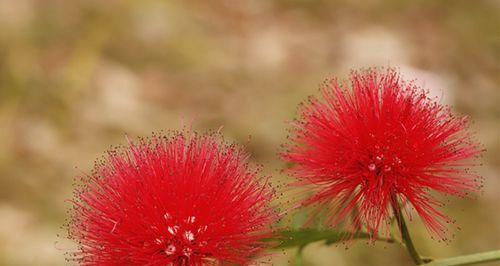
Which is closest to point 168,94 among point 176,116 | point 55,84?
point 176,116

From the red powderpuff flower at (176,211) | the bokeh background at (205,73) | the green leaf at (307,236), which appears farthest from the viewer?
the bokeh background at (205,73)

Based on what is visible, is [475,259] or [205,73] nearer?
[475,259]

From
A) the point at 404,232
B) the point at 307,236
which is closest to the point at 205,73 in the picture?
the point at 307,236

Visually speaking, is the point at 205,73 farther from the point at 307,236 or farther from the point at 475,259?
the point at 475,259

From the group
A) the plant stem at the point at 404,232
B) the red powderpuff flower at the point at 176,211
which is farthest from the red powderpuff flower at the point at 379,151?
the red powderpuff flower at the point at 176,211

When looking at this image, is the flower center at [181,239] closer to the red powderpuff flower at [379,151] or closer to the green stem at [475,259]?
the red powderpuff flower at [379,151]
